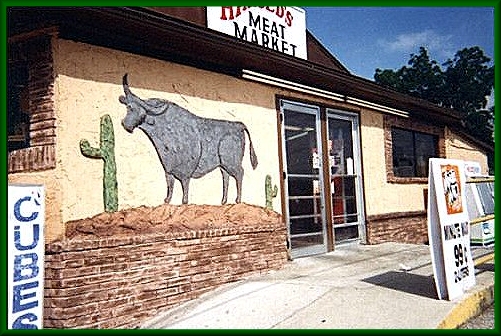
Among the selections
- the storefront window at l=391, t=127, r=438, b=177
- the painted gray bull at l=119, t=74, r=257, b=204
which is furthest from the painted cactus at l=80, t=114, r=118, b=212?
the storefront window at l=391, t=127, r=438, b=177

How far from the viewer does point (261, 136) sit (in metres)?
6.88

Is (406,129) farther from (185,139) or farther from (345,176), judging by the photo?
(185,139)

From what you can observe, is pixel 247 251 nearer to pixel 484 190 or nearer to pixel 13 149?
pixel 13 149

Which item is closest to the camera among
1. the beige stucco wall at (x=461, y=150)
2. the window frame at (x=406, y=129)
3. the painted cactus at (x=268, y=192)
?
the painted cactus at (x=268, y=192)

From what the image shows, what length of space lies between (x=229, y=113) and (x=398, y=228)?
17.1 ft

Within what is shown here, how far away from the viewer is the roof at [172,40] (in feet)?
15.3

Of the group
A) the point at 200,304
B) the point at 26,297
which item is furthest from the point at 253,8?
the point at 26,297

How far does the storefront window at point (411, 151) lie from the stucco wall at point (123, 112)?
483cm

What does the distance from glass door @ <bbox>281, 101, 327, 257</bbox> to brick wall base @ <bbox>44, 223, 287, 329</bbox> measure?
1.19m

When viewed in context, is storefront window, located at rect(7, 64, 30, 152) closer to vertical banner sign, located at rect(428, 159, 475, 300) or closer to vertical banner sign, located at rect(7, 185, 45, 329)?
vertical banner sign, located at rect(7, 185, 45, 329)

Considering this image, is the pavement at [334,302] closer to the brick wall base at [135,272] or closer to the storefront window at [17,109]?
the brick wall base at [135,272]

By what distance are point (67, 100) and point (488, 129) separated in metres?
22.0

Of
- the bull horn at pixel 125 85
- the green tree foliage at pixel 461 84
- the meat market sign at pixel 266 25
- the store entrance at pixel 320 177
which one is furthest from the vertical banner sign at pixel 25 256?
the green tree foliage at pixel 461 84

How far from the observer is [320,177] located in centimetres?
796
